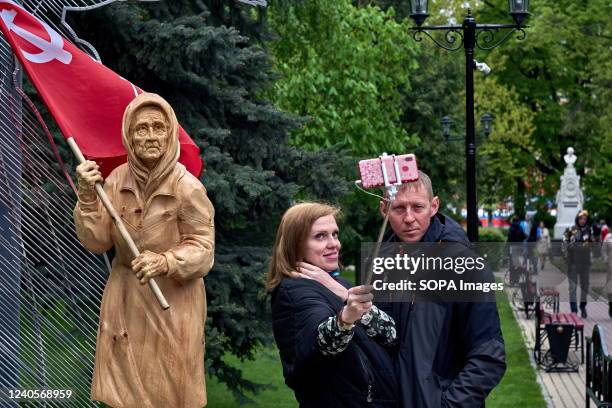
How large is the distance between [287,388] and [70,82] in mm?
11378

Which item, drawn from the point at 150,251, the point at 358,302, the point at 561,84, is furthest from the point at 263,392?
the point at 561,84

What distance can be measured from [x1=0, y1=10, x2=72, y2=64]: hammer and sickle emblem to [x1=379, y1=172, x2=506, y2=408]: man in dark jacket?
2.84 meters

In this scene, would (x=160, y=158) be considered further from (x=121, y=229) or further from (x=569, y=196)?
(x=569, y=196)

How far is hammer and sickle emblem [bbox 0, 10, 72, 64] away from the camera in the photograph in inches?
305

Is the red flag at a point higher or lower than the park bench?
higher

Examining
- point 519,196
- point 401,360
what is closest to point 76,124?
point 401,360

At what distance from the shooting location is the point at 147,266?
237 inches

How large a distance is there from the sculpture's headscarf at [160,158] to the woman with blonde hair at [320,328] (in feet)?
2.30

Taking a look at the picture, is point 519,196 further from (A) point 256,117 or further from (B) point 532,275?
(B) point 532,275

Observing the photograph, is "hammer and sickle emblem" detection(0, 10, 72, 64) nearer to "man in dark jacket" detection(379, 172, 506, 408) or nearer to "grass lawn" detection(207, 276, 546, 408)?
"man in dark jacket" detection(379, 172, 506, 408)

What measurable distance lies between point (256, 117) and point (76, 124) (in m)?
6.12

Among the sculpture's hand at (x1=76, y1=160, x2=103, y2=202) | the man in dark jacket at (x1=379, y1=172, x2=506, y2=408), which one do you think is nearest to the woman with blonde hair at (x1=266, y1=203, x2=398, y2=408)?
the man in dark jacket at (x1=379, y1=172, x2=506, y2=408)

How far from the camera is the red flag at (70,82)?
7.63 meters

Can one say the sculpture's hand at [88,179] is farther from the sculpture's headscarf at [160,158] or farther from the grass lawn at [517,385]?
the grass lawn at [517,385]
